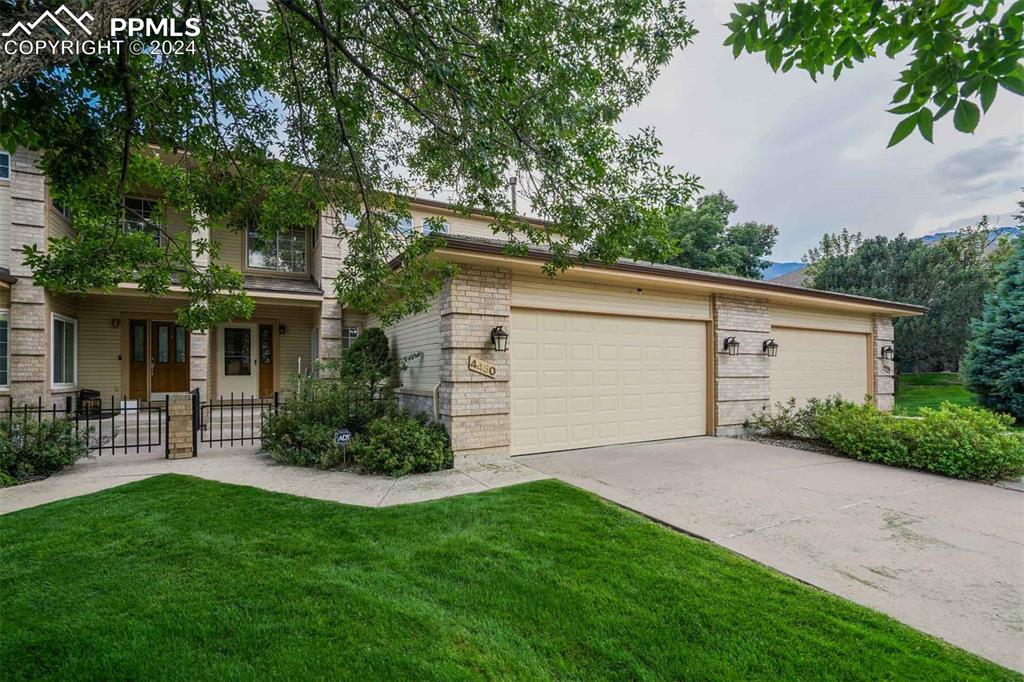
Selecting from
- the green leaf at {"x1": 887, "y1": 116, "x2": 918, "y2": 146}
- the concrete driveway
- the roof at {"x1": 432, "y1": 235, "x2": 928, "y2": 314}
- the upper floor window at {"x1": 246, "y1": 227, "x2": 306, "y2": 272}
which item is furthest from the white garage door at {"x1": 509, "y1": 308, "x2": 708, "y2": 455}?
the upper floor window at {"x1": 246, "y1": 227, "x2": 306, "y2": 272}

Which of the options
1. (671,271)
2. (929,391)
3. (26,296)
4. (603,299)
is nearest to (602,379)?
(603,299)

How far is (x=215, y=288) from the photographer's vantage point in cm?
531

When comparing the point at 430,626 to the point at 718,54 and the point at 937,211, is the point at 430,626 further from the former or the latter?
the point at 937,211

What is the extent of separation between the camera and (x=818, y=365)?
10328mm

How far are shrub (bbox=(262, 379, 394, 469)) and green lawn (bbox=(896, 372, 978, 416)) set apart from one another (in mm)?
14396

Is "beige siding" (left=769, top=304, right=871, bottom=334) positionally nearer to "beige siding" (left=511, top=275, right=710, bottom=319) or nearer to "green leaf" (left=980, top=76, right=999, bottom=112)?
"beige siding" (left=511, top=275, right=710, bottom=319)

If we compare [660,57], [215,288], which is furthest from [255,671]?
[660,57]

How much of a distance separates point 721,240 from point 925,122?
23137 mm

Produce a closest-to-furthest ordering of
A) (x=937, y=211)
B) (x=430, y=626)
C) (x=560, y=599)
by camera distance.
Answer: (x=430, y=626), (x=560, y=599), (x=937, y=211)

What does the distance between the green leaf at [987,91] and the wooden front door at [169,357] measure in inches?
573

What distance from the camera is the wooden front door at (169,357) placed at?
1193cm

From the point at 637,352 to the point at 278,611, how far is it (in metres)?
6.56

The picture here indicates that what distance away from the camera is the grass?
2.23 meters

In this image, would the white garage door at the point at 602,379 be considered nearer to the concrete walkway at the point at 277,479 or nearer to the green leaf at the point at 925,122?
the concrete walkway at the point at 277,479
